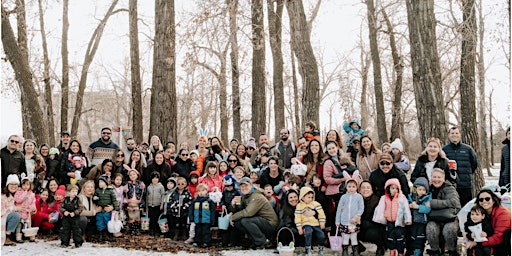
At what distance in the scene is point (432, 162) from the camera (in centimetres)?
696

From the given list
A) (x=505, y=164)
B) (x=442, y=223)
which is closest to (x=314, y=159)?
(x=442, y=223)

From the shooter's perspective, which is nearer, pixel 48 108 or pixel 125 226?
pixel 125 226

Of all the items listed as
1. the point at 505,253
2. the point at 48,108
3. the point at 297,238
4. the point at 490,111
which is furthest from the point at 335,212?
the point at 490,111

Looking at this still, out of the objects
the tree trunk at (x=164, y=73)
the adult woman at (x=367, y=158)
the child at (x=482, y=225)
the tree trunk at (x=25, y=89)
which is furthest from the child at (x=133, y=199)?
the child at (x=482, y=225)

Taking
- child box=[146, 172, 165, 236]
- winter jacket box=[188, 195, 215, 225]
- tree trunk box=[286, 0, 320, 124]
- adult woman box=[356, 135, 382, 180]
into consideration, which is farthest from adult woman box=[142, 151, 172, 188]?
adult woman box=[356, 135, 382, 180]

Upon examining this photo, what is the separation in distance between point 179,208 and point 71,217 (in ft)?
6.08

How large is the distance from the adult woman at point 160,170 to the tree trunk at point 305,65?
144 inches

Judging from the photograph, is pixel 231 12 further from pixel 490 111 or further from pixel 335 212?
pixel 490 111

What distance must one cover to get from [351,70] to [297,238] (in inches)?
1101

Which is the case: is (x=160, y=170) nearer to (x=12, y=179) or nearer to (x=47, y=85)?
(x=12, y=179)

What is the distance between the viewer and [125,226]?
28.9ft

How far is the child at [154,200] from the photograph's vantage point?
8.74m

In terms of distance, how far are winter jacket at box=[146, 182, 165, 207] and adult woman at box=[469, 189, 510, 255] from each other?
5.48 m

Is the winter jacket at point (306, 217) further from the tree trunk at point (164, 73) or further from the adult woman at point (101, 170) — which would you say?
the tree trunk at point (164, 73)
